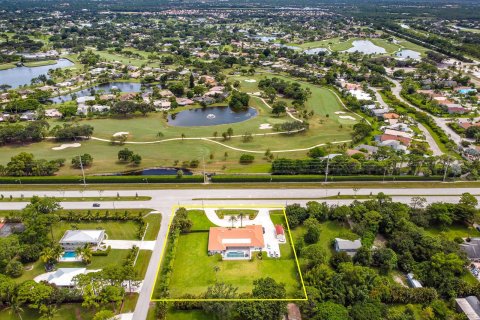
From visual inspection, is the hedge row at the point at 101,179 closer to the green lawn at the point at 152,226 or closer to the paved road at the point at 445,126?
the green lawn at the point at 152,226

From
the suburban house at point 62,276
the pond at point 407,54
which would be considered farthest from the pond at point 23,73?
the pond at point 407,54

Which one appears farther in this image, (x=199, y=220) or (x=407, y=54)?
(x=407, y=54)

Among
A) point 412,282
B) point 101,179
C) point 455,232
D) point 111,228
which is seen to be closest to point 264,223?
point 412,282

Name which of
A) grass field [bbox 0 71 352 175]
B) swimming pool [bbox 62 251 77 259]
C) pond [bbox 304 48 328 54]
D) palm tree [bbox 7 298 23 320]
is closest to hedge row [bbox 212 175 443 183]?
grass field [bbox 0 71 352 175]

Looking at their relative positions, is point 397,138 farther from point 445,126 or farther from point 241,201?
point 241,201

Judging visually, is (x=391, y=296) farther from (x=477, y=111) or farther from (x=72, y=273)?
(x=477, y=111)

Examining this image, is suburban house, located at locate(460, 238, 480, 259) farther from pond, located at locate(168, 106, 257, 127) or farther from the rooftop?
pond, located at locate(168, 106, 257, 127)
